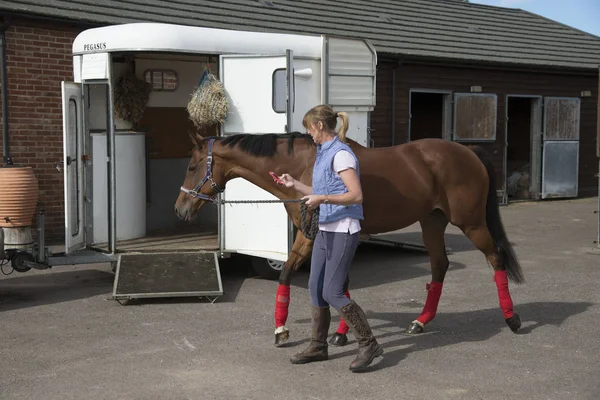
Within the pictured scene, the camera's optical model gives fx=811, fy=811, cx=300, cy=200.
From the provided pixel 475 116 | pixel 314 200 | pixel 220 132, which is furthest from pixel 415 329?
pixel 475 116

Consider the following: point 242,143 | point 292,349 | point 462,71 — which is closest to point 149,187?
point 242,143

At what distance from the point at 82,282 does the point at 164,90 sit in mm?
2960

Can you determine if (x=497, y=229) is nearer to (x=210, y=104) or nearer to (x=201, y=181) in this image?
(x=201, y=181)

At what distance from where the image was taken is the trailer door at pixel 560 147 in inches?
750

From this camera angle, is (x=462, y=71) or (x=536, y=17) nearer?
(x=462, y=71)

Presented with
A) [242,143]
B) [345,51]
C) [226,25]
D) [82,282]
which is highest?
[226,25]

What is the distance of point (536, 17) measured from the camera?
2342 centimetres

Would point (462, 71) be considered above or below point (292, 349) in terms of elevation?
above

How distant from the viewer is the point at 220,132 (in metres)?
8.79

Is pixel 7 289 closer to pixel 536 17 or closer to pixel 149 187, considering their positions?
pixel 149 187

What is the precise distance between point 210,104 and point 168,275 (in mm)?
1833

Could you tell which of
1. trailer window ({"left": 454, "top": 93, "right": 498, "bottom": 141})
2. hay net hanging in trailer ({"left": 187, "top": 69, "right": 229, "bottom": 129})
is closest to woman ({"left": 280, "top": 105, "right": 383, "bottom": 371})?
hay net hanging in trailer ({"left": 187, "top": 69, "right": 229, "bottom": 129})

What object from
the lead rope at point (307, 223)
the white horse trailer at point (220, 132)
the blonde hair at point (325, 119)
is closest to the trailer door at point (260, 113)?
the white horse trailer at point (220, 132)

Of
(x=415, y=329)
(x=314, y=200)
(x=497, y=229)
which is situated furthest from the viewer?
(x=497, y=229)
